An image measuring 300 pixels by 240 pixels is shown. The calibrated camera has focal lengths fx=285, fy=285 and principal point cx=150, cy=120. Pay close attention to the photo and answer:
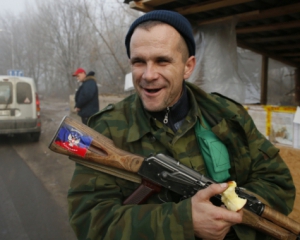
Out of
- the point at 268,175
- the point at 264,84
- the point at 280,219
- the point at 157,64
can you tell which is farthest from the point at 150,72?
the point at 264,84

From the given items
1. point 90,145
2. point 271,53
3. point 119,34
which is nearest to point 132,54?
point 90,145

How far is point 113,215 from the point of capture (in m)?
1.20

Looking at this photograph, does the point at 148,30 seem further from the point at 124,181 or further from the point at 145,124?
the point at 124,181

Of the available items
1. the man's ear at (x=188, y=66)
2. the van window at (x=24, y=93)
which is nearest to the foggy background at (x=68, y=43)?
the van window at (x=24, y=93)

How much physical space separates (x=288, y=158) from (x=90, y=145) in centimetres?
221

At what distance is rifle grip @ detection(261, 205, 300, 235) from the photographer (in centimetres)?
141

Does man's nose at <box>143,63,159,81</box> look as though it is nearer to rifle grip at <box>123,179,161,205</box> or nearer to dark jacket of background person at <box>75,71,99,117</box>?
rifle grip at <box>123,179,161,205</box>

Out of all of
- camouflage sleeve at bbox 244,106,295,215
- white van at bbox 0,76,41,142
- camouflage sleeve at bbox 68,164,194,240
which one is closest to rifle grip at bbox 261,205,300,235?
camouflage sleeve at bbox 244,106,295,215

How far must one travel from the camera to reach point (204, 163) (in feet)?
4.93

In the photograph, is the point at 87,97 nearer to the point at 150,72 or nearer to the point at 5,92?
the point at 5,92

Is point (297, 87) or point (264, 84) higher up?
point (264, 84)

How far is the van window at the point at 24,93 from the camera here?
734cm

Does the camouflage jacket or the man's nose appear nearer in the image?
the camouflage jacket

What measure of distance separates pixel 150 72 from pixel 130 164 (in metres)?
0.44
